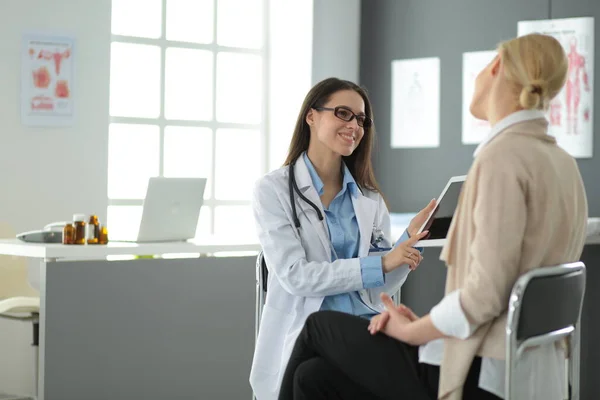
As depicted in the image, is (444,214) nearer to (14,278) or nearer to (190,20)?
(14,278)

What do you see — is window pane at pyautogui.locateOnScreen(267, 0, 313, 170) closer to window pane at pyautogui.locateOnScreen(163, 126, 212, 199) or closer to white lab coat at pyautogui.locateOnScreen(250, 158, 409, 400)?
window pane at pyautogui.locateOnScreen(163, 126, 212, 199)

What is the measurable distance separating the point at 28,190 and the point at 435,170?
8.23 ft

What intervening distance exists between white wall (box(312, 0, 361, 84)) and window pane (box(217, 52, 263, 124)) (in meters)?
0.54

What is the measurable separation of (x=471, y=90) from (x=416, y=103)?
444mm

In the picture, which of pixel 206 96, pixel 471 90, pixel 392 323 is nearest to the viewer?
pixel 392 323

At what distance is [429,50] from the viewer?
223 inches

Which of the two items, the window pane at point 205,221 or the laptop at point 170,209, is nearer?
the laptop at point 170,209

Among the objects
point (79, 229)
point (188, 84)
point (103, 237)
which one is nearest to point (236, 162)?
point (188, 84)

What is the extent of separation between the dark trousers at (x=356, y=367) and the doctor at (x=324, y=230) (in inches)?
13.5

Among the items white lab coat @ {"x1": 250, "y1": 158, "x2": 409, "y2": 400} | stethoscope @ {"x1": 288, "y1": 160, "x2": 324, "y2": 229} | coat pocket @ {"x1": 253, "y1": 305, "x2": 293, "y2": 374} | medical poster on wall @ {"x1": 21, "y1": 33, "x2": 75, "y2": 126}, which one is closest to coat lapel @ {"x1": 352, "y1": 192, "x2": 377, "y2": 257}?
white lab coat @ {"x1": 250, "y1": 158, "x2": 409, "y2": 400}

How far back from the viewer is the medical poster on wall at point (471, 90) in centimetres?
538

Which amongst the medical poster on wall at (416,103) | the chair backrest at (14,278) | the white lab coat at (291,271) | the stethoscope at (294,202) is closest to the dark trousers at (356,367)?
the white lab coat at (291,271)

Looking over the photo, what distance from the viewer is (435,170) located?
561 cm

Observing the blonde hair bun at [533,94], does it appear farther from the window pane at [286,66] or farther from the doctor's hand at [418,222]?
the window pane at [286,66]
